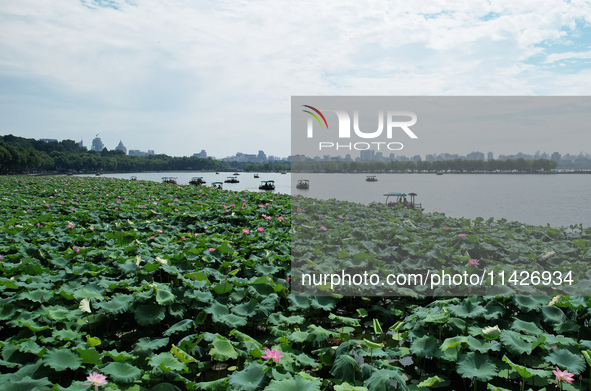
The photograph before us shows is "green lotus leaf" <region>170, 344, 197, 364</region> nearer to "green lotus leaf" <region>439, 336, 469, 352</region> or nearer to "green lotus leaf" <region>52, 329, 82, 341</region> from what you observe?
"green lotus leaf" <region>52, 329, 82, 341</region>

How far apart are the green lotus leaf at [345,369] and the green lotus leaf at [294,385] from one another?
38cm

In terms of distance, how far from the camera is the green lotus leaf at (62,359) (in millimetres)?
2645

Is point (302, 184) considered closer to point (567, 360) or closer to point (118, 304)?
point (118, 304)

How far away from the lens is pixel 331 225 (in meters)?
8.12

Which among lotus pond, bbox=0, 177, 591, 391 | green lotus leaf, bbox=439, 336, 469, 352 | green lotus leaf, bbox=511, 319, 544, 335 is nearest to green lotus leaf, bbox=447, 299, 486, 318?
lotus pond, bbox=0, 177, 591, 391

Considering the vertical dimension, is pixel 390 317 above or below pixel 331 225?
below

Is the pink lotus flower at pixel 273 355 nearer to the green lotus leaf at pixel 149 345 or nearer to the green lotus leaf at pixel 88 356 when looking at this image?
the green lotus leaf at pixel 149 345

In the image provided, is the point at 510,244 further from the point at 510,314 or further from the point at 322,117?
the point at 322,117

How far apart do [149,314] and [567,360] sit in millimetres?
3606

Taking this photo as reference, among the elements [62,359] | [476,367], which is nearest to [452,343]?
[476,367]

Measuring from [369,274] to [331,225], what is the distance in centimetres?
333

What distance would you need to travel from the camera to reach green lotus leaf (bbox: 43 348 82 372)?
2645 millimetres

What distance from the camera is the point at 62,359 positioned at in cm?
274

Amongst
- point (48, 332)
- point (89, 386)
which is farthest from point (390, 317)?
point (48, 332)
